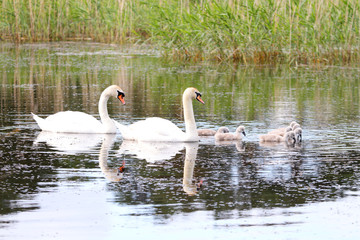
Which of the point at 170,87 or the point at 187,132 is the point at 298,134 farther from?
the point at 170,87

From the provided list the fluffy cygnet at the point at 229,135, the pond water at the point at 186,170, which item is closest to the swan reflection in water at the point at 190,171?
the pond water at the point at 186,170

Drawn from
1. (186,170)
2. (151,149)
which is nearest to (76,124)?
(151,149)

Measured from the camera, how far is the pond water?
20.1 feet

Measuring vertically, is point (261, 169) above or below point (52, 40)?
below

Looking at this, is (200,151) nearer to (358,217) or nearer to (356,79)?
(358,217)

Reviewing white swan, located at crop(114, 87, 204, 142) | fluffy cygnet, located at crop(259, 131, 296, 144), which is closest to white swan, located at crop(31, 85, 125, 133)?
white swan, located at crop(114, 87, 204, 142)

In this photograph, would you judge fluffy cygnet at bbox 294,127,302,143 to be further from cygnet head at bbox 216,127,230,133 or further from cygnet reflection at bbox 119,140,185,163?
cygnet reflection at bbox 119,140,185,163

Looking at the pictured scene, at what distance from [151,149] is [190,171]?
5.36ft

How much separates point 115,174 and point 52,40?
2087cm

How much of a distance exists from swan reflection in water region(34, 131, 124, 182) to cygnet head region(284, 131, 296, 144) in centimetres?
227

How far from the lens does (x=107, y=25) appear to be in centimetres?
2672

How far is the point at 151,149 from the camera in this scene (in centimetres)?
980

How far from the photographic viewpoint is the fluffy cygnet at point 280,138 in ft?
32.9

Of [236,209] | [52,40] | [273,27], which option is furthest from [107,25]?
[236,209]
